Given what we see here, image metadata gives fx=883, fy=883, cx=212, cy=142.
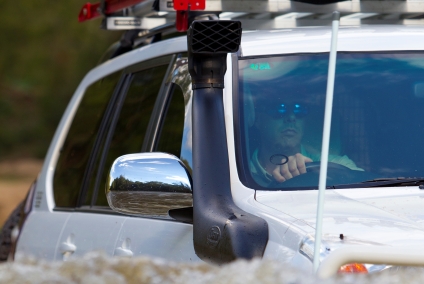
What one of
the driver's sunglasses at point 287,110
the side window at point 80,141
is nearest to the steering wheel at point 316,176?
the driver's sunglasses at point 287,110

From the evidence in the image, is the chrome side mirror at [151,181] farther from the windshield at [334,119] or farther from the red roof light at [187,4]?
the red roof light at [187,4]

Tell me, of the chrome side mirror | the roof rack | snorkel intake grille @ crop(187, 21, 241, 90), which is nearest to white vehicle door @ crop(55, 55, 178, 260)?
the roof rack

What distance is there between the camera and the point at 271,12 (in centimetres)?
415

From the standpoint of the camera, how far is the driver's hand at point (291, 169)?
9.96 feet

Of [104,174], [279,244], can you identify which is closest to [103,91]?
[104,174]

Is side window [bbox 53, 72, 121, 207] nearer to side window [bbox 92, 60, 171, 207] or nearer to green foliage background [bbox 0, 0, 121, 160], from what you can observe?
side window [bbox 92, 60, 171, 207]

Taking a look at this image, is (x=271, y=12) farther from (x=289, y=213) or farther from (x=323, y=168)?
(x=323, y=168)

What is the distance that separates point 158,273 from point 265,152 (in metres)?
1.50

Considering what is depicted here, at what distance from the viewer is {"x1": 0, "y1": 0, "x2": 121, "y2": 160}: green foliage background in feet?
73.2

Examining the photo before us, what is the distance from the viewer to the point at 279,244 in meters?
2.48

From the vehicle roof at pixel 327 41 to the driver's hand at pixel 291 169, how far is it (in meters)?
0.54

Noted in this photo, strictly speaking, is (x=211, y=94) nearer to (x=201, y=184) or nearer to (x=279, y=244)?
(x=201, y=184)

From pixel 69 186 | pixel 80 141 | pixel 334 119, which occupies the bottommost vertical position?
pixel 69 186

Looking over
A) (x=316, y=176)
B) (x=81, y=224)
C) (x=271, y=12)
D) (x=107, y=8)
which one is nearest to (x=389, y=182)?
(x=316, y=176)
